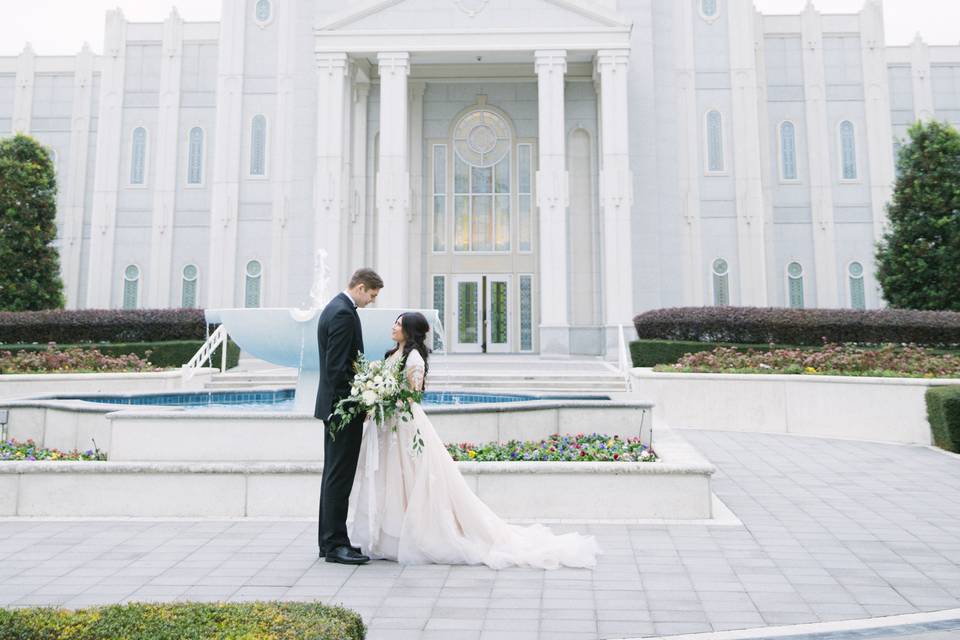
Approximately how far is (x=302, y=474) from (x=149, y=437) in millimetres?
2045

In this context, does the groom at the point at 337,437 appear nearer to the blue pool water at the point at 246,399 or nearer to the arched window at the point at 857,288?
the blue pool water at the point at 246,399

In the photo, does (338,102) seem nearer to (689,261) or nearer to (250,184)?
(250,184)

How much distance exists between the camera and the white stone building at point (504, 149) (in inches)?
874

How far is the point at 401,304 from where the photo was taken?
2145 cm

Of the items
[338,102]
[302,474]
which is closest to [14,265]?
[338,102]

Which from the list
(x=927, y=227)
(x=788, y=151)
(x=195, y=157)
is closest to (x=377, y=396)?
(x=927, y=227)

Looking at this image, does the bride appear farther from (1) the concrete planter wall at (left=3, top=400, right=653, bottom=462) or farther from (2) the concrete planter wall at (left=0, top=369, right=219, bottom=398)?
(2) the concrete planter wall at (left=0, top=369, right=219, bottom=398)

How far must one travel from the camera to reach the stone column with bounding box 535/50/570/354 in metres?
21.4

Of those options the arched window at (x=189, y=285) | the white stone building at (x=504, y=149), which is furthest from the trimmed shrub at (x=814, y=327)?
the arched window at (x=189, y=285)

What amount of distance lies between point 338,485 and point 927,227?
70.6 feet

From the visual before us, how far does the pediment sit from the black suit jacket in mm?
19283

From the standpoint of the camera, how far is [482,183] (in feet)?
83.0

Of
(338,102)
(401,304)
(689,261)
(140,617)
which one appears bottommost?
(140,617)

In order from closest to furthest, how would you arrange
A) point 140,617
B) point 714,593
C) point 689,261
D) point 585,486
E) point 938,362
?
point 140,617 → point 714,593 → point 585,486 → point 938,362 → point 689,261
